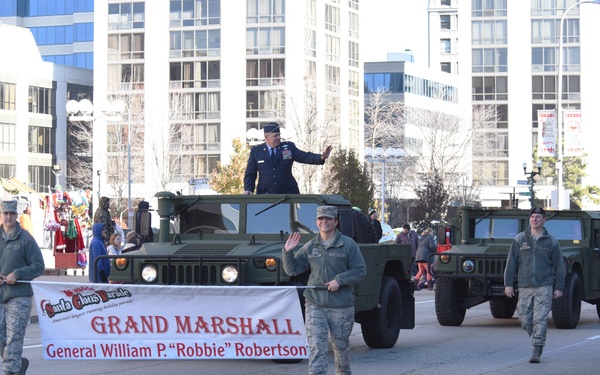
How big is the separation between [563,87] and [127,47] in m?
38.6

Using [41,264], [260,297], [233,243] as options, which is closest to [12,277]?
[41,264]

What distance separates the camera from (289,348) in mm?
12625

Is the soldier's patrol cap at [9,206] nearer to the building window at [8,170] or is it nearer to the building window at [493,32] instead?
the building window at [8,170]

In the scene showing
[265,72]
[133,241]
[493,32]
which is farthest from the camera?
[493,32]

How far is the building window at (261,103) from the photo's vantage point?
A: 98062mm

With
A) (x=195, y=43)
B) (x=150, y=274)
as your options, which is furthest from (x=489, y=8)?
(x=150, y=274)

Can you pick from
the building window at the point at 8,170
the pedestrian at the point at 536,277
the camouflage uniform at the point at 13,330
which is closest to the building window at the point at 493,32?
the building window at the point at 8,170

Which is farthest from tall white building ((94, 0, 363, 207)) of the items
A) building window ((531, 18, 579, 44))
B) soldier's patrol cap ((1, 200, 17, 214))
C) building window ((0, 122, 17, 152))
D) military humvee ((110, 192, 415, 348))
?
soldier's patrol cap ((1, 200, 17, 214))

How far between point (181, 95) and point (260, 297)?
8865 cm

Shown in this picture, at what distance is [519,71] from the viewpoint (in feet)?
379

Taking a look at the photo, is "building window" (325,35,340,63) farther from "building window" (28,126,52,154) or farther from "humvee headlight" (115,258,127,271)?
"humvee headlight" (115,258,127,271)

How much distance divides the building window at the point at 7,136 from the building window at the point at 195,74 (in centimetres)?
1281

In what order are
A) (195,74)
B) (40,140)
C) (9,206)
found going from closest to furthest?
(9,206)
(195,74)
(40,140)

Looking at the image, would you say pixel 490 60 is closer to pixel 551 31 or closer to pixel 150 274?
pixel 551 31
